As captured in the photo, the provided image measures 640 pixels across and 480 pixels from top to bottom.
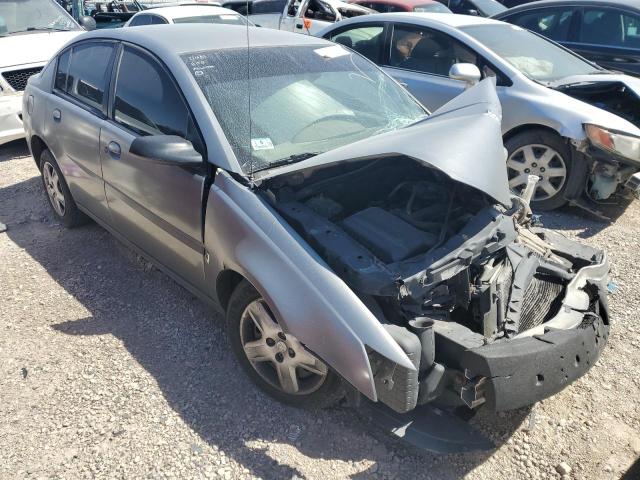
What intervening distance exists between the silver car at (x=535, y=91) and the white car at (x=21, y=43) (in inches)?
151

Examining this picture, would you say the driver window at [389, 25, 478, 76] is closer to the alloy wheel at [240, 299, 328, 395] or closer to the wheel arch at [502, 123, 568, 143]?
the wheel arch at [502, 123, 568, 143]

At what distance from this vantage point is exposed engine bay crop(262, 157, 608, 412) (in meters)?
2.18

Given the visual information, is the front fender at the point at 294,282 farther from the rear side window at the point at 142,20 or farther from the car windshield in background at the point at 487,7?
the car windshield in background at the point at 487,7

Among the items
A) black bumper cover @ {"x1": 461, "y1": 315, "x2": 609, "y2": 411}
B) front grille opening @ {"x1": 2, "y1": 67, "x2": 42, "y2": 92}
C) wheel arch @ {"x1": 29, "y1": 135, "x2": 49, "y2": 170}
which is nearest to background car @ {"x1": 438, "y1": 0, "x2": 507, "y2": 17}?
front grille opening @ {"x1": 2, "y1": 67, "x2": 42, "y2": 92}

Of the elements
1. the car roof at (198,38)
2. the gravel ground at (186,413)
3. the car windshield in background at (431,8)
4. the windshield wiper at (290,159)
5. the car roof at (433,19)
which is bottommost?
the gravel ground at (186,413)

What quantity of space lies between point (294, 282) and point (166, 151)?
938 mm

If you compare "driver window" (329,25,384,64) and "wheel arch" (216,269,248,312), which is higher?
"driver window" (329,25,384,64)

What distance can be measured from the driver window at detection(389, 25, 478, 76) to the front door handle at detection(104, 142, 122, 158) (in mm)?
3447

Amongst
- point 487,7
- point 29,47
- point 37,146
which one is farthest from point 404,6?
point 37,146

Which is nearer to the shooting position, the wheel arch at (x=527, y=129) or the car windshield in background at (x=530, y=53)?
the wheel arch at (x=527, y=129)

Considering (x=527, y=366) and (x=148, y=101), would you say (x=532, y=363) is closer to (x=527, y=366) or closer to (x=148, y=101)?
(x=527, y=366)

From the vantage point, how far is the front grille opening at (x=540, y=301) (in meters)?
2.65

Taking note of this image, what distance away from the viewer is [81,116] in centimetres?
372

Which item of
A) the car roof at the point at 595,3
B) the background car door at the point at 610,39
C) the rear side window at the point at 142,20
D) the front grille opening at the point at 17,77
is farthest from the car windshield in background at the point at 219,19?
the background car door at the point at 610,39
